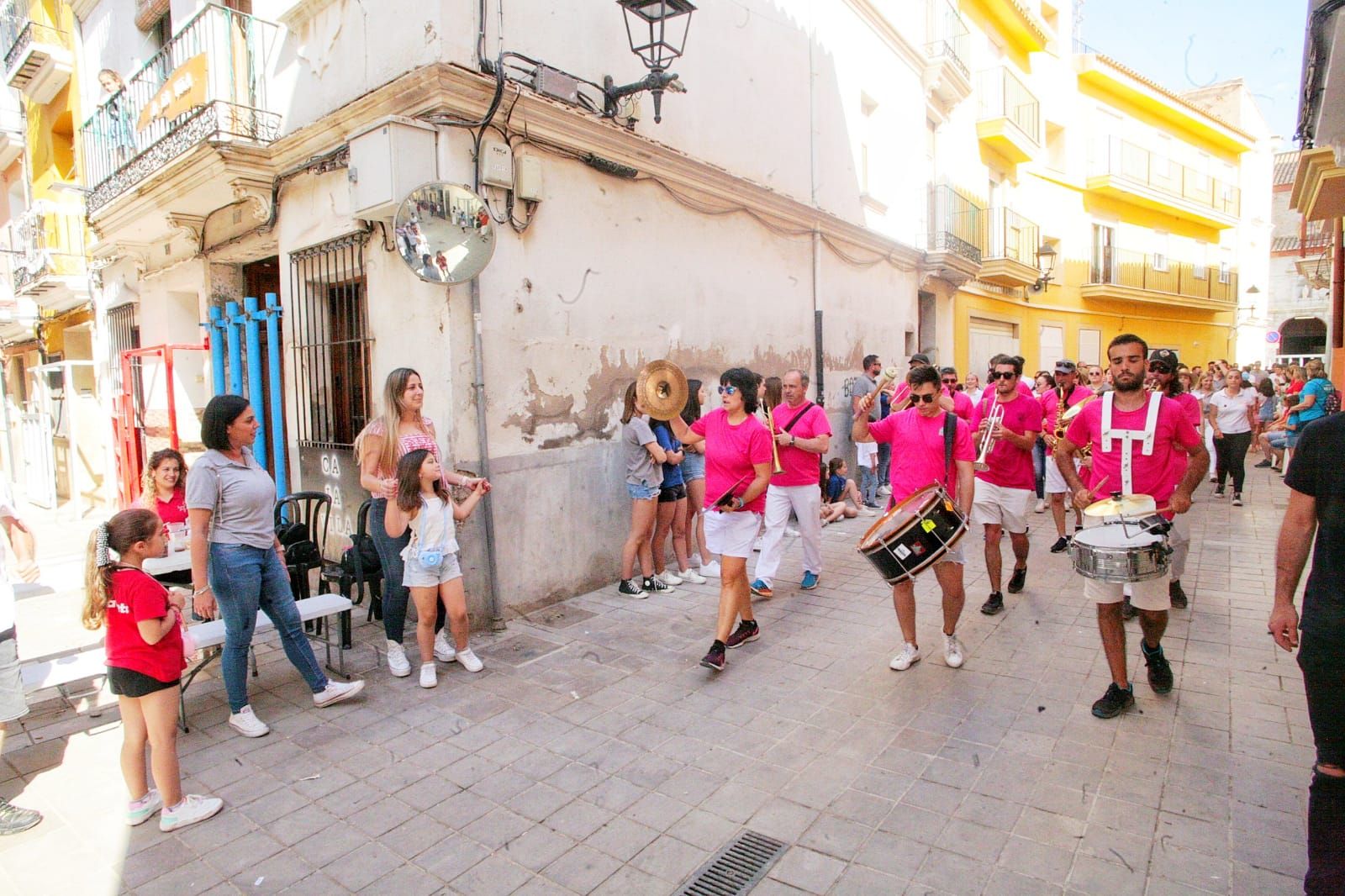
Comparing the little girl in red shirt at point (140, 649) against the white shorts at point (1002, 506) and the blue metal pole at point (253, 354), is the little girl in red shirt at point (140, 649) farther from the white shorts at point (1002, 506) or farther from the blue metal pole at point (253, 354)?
the white shorts at point (1002, 506)

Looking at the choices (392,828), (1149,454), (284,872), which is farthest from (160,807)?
(1149,454)

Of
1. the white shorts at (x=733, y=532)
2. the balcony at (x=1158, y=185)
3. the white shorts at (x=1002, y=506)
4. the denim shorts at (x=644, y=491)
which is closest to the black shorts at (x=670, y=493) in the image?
the denim shorts at (x=644, y=491)

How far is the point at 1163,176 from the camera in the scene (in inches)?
858

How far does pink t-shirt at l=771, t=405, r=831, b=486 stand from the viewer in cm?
589

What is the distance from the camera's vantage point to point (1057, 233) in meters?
19.3

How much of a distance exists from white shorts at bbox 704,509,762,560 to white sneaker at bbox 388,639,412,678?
2.08 m

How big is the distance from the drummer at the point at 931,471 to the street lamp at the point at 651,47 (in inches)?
132

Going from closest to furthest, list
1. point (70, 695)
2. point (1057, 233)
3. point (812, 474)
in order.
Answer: point (70, 695)
point (812, 474)
point (1057, 233)

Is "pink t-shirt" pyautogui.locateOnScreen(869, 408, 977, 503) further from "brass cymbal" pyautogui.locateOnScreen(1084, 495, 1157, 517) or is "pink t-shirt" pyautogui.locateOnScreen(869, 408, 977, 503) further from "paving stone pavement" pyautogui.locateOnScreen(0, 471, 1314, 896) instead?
"paving stone pavement" pyautogui.locateOnScreen(0, 471, 1314, 896)


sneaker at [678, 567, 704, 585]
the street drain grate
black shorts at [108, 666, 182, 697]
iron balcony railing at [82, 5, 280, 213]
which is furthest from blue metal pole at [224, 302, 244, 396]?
the street drain grate

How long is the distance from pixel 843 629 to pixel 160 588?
420cm

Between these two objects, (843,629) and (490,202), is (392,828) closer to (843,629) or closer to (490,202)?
(843,629)

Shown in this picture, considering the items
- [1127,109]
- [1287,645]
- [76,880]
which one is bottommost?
[76,880]

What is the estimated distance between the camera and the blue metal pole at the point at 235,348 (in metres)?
7.49
